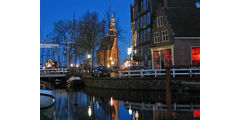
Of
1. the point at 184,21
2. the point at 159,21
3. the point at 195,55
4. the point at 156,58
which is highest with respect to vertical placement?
the point at 159,21

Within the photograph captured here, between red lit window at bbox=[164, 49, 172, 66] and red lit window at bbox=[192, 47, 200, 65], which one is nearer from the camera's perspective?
red lit window at bbox=[192, 47, 200, 65]

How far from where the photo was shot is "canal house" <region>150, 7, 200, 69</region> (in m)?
25.1

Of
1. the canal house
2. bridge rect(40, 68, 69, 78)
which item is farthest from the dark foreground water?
bridge rect(40, 68, 69, 78)

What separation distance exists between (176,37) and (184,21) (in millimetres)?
2583

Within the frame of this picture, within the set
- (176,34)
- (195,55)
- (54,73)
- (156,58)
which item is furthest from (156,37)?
(54,73)

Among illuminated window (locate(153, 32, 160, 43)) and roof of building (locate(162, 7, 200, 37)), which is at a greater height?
roof of building (locate(162, 7, 200, 37))

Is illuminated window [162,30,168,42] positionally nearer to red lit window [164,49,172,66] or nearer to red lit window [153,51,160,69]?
red lit window [164,49,172,66]

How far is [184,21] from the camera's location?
86.6 feet

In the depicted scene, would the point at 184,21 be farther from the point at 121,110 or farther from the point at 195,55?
the point at 121,110

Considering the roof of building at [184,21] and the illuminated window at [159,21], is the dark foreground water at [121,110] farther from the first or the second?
the illuminated window at [159,21]
